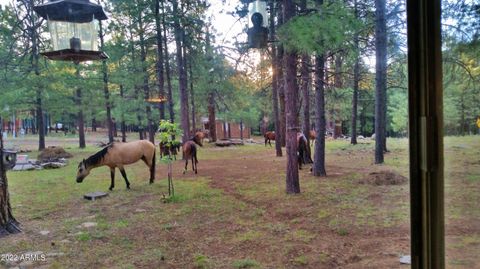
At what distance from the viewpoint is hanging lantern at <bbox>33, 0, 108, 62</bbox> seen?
6.03 feet

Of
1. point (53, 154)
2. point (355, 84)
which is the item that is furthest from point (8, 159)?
point (53, 154)

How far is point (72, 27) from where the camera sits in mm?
1951

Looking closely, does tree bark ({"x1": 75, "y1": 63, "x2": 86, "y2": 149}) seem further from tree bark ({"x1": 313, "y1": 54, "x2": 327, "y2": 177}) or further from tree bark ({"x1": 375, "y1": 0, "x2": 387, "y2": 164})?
tree bark ({"x1": 375, "y1": 0, "x2": 387, "y2": 164})

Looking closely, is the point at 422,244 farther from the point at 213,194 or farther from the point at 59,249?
the point at 213,194

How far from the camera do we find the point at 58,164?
6809 mm

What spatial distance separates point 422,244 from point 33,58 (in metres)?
2.80

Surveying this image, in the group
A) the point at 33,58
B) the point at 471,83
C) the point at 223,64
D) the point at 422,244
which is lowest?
the point at 422,244

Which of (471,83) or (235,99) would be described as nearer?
(471,83)

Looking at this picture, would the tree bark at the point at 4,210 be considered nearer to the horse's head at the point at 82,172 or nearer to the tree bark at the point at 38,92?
the tree bark at the point at 38,92

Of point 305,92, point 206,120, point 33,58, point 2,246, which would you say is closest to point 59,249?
point 2,246

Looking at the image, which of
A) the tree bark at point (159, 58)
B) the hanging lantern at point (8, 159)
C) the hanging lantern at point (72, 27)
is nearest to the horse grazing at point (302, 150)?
the tree bark at point (159, 58)

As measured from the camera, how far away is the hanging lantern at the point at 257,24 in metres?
2.67

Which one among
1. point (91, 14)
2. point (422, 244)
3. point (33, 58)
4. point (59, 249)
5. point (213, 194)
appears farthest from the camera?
point (213, 194)

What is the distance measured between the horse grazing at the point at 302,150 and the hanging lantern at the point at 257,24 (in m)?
3.41
